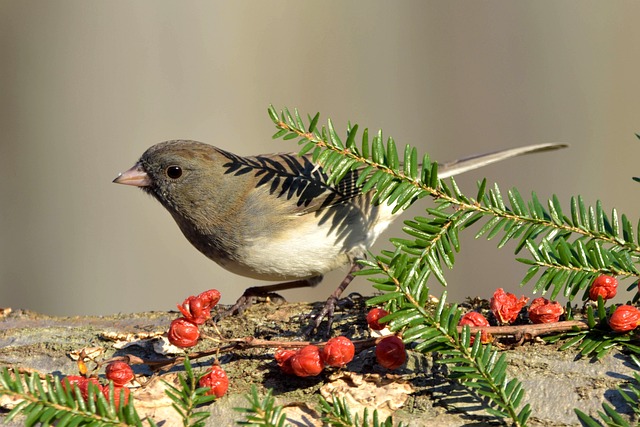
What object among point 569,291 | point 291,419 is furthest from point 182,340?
point 569,291

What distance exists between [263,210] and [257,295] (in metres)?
0.33

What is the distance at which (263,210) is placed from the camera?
95.7 inches

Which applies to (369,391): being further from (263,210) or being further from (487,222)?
(263,210)

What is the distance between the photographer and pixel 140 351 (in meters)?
1.69

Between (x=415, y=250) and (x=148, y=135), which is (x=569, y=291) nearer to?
(x=415, y=250)

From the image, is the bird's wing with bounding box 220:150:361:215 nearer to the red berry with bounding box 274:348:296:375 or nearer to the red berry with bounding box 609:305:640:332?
the red berry with bounding box 274:348:296:375

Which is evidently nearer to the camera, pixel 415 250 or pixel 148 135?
pixel 415 250

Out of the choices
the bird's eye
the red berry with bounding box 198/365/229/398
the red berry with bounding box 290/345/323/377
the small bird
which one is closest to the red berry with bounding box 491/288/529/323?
the red berry with bounding box 290/345/323/377

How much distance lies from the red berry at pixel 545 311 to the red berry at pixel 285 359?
0.49 metres

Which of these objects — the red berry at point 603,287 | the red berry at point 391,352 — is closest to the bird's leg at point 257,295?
the red berry at point 391,352

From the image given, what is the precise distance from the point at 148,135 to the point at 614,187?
2.84m

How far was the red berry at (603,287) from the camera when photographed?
56.2 inches

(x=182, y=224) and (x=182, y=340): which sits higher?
(x=182, y=224)

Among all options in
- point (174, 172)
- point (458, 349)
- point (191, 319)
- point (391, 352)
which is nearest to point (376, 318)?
point (391, 352)
